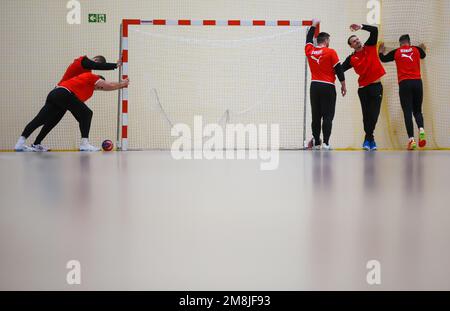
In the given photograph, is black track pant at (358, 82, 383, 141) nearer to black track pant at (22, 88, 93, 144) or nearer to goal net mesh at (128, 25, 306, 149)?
goal net mesh at (128, 25, 306, 149)

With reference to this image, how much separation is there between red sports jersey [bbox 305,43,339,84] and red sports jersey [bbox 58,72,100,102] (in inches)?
129

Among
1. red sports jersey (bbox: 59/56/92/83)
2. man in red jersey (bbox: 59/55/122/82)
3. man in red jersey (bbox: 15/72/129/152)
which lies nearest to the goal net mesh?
man in red jersey (bbox: 59/55/122/82)

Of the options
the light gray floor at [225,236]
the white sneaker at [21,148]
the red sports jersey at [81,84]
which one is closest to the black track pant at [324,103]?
the red sports jersey at [81,84]

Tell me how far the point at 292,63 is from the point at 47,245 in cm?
941

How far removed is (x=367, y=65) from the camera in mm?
8328

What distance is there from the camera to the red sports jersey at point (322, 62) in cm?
809

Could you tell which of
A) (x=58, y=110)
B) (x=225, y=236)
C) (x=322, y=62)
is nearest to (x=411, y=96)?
(x=322, y=62)

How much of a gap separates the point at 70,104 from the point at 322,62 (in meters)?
3.83

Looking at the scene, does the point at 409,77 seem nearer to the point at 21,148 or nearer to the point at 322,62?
the point at 322,62

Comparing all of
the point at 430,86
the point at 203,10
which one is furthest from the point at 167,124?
the point at 430,86

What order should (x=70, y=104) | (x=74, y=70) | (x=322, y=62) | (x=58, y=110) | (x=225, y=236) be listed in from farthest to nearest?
(x=74, y=70), (x=58, y=110), (x=70, y=104), (x=322, y=62), (x=225, y=236)

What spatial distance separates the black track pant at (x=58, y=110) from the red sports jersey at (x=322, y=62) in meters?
3.45

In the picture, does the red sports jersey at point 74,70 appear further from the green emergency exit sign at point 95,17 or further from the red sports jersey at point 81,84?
the green emergency exit sign at point 95,17

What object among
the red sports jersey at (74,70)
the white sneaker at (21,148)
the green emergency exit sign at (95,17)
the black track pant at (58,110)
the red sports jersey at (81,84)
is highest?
the green emergency exit sign at (95,17)
